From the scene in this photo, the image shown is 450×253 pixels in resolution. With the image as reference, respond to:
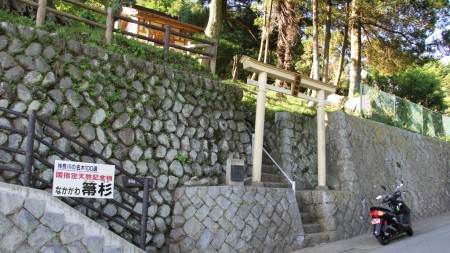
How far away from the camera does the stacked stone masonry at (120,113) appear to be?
20.6ft

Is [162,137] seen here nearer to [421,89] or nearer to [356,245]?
[356,245]

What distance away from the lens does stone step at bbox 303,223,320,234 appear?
28.8ft

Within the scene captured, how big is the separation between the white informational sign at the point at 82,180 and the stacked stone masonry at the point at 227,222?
1.80 meters

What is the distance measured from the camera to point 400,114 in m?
14.8

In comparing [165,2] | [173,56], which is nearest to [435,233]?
[173,56]

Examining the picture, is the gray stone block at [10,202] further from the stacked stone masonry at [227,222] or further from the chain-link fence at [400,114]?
the chain-link fence at [400,114]

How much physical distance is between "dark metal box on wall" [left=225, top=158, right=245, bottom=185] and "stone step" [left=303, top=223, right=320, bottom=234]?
1.99 metres

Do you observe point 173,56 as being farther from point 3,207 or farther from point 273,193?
point 3,207

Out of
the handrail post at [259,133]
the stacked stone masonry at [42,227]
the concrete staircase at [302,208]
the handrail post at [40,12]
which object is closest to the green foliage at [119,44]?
the handrail post at [40,12]

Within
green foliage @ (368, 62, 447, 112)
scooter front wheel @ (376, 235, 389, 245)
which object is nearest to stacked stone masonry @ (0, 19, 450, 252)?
scooter front wheel @ (376, 235, 389, 245)


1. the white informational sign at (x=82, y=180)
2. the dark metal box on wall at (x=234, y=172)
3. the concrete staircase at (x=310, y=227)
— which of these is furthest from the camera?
the concrete staircase at (x=310, y=227)

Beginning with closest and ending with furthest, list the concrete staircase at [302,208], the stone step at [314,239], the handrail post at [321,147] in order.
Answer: the stone step at [314,239] < the concrete staircase at [302,208] < the handrail post at [321,147]

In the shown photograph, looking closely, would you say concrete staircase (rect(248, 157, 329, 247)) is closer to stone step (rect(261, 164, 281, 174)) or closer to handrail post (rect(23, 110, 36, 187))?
stone step (rect(261, 164, 281, 174))

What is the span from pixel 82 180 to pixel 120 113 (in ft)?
6.33
